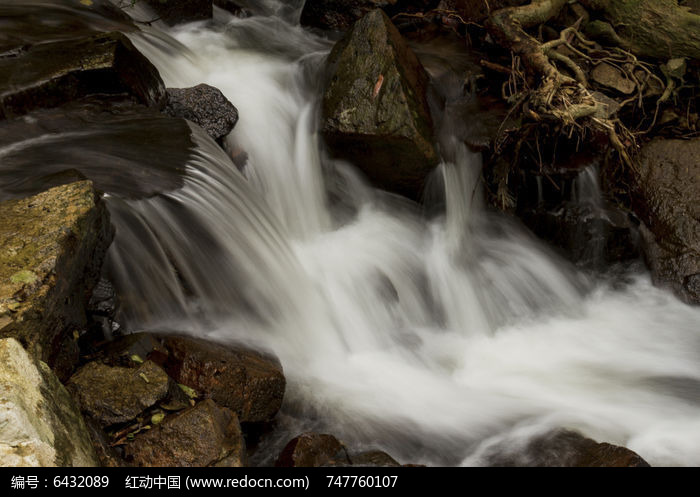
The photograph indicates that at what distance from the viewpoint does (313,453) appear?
279 cm

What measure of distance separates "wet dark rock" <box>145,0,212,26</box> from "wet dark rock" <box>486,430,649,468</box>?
571 centimetres

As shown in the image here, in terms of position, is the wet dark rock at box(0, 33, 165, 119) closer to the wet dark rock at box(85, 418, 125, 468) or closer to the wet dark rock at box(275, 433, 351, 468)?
the wet dark rock at box(85, 418, 125, 468)

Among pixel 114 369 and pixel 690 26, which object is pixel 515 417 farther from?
pixel 690 26

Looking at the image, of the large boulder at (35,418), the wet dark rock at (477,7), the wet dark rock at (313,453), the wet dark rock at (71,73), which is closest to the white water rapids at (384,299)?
the wet dark rock at (313,453)

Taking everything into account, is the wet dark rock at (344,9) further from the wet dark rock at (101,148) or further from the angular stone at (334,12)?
the wet dark rock at (101,148)

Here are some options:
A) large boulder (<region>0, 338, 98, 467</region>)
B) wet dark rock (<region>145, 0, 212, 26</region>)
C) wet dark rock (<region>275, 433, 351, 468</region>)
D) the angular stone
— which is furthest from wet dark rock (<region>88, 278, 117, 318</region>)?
the angular stone

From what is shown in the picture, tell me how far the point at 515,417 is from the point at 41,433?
8.58 feet

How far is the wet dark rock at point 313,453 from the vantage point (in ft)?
9.00

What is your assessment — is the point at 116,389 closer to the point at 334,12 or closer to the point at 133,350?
the point at 133,350

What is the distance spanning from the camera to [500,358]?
14.8 ft

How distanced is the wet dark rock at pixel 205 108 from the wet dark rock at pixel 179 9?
2106 millimetres

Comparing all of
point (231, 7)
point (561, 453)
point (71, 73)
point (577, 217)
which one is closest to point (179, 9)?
point (231, 7)

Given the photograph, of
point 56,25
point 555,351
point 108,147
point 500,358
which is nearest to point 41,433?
point 108,147

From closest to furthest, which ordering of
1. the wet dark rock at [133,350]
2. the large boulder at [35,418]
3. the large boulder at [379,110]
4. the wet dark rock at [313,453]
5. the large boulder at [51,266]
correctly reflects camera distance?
the large boulder at [35,418] < the large boulder at [51,266] < the wet dark rock at [313,453] < the wet dark rock at [133,350] < the large boulder at [379,110]
